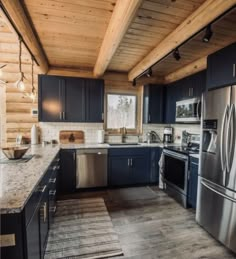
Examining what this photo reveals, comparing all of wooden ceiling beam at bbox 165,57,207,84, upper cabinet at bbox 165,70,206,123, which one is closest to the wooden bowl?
upper cabinet at bbox 165,70,206,123

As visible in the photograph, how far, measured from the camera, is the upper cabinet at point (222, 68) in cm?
195

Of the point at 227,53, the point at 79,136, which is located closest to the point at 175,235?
the point at 227,53

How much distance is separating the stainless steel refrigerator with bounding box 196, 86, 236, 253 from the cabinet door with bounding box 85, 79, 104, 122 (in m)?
2.09

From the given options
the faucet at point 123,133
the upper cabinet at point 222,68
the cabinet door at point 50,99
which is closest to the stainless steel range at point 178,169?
the faucet at point 123,133

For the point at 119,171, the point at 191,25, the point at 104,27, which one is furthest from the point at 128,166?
the point at 191,25

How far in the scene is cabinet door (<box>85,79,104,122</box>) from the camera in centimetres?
366

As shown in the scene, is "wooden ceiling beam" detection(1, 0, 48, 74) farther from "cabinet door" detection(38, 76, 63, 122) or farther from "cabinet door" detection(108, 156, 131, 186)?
"cabinet door" detection(108, 156, 131, 186)

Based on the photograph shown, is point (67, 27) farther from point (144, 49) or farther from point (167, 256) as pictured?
point (167, 256)

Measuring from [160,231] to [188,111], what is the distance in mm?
2100

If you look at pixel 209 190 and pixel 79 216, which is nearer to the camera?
pixel 209 190

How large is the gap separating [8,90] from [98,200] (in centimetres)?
278

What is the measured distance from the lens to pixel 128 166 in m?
3.65

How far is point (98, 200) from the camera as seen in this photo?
307cm

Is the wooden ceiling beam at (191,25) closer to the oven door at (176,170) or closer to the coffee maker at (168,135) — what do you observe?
the oven door at (176,170)
